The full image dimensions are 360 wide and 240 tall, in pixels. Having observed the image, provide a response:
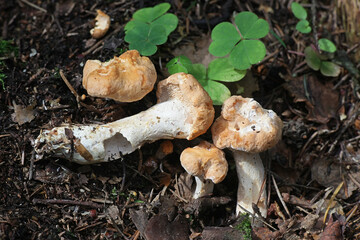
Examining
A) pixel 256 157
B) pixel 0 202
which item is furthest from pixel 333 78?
pixel 0 202

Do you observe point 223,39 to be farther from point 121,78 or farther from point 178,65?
point 121,78

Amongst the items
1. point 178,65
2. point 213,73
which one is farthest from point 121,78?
point 213,73

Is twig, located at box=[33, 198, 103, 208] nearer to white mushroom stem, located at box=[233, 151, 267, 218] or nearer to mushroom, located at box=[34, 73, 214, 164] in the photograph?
mushroom, located at box=[34, 73, 214, 164]

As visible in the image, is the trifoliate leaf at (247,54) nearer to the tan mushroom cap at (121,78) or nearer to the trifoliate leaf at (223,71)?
the trifoliate leaf at (223,71)

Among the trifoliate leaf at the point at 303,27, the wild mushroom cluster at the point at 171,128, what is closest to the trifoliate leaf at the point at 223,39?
the wild mushroom cluster at the point at 171,128

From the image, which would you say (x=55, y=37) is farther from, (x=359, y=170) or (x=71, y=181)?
(x=359, y=170)
